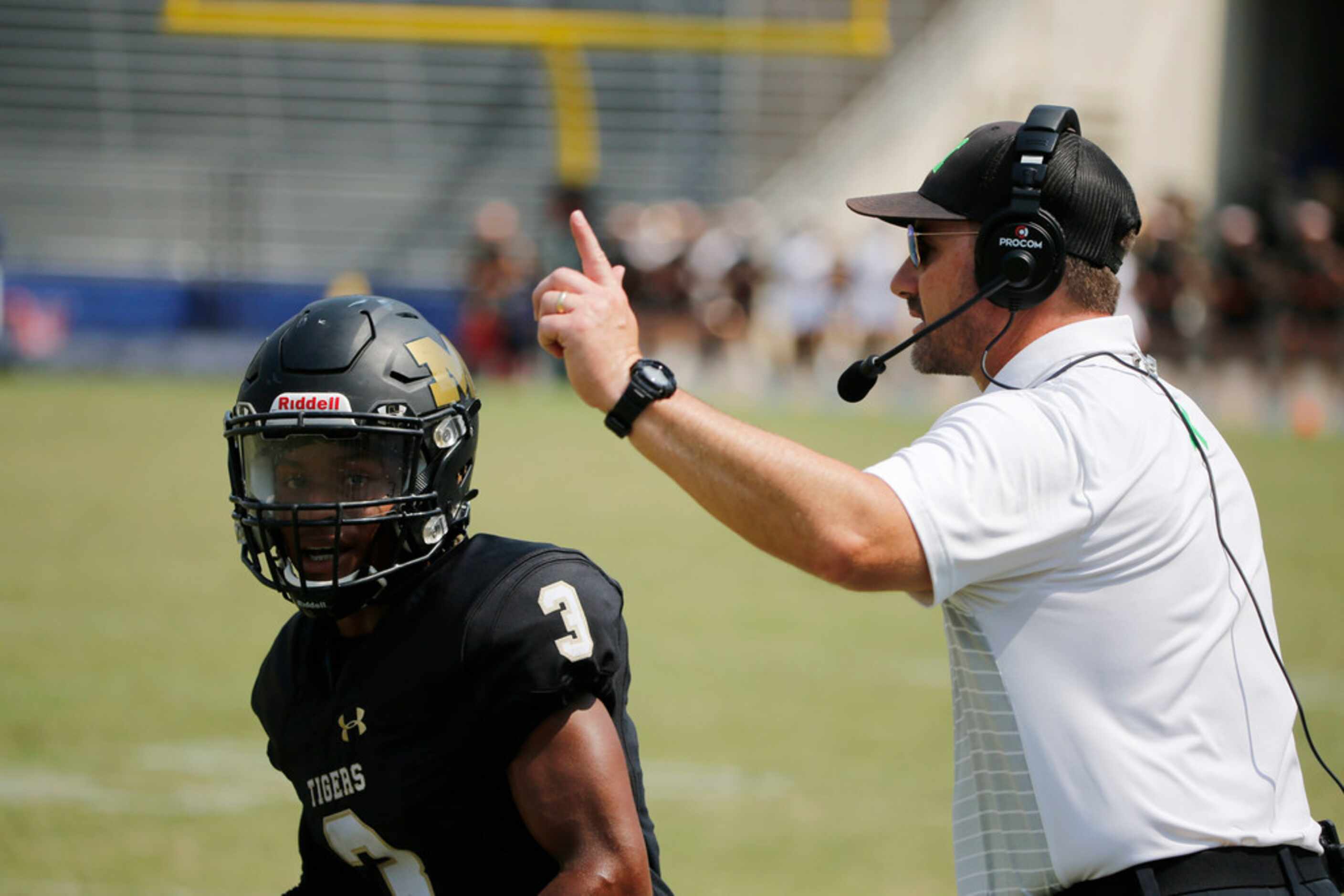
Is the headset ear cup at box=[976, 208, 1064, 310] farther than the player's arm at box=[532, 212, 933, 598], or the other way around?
the headset ear cup at box=[976, 208, 1064, 310]

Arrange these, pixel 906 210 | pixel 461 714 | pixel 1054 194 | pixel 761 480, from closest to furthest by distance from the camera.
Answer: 1. pixel 761 480
2. pixel 461 714
3. pixel 1054 194
4. pixel 906 210

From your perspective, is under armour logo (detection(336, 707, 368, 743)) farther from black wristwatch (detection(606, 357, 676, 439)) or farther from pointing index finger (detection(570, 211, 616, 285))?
pointing index finger (detection(570, 211, 616, 285))

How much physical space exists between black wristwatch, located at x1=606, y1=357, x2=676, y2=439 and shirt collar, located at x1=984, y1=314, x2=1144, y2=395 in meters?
0.56

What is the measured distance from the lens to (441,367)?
255 centimetres

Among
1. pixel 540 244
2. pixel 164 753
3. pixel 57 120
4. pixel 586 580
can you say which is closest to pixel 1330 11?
pixel 540 244

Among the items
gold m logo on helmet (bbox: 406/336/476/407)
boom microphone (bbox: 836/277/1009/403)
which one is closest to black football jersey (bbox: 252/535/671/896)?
gold m logo on helmet (bbox: 406/336/476/407)

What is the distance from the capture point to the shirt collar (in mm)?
2402

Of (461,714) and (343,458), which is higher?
(343,458)

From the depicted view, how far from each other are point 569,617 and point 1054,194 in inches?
39.8

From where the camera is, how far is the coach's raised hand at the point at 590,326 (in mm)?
2148

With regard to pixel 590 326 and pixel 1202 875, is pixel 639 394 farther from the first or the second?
pixel 1202 875

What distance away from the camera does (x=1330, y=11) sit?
96.3ft

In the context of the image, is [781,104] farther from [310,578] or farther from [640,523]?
[310,578]

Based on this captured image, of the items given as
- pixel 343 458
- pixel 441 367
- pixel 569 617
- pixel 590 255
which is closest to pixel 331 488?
pixel 343 458
